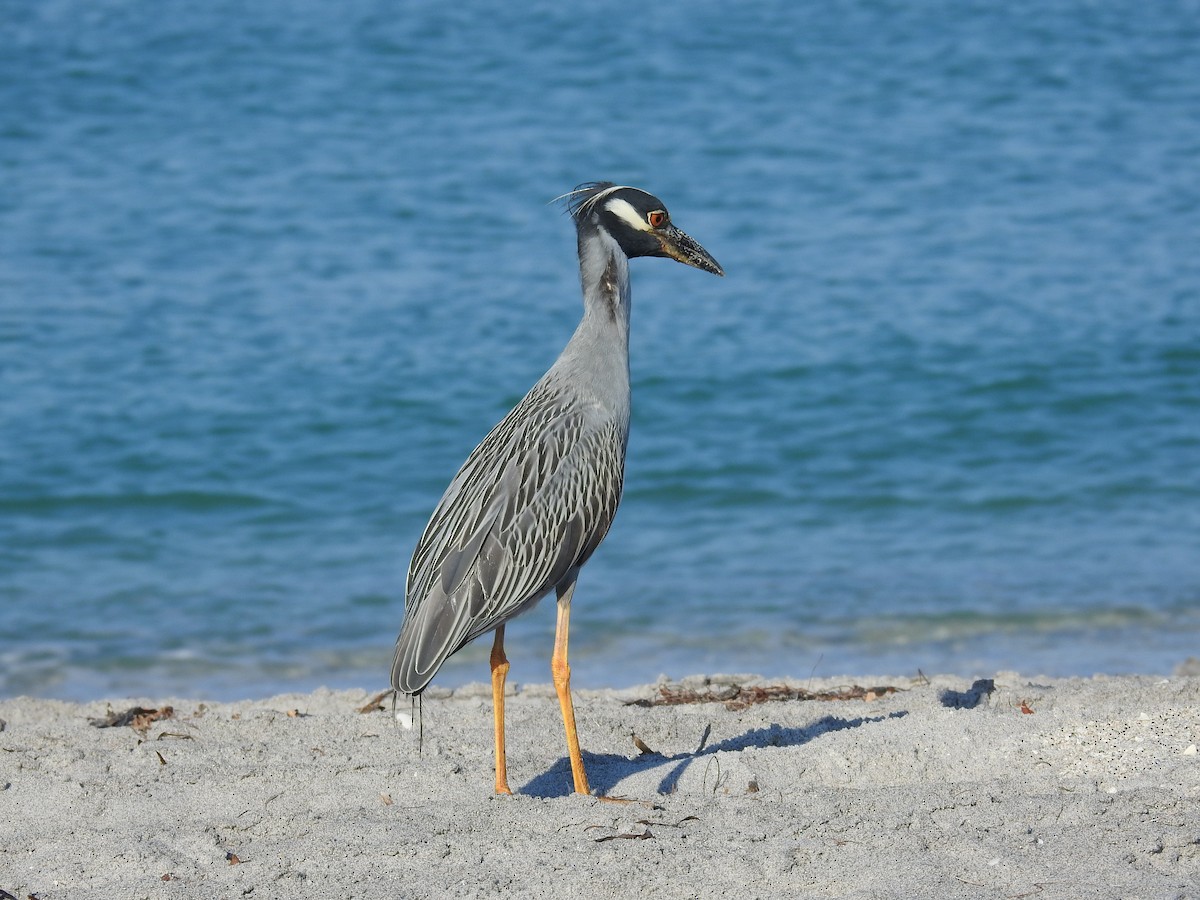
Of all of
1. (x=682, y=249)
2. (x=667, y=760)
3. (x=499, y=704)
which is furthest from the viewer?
(x=682, y=249)

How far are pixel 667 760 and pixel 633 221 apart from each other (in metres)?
2.04

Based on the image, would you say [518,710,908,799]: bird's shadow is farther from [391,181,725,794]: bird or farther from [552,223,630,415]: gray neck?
[552,223,630,415]: gray neck

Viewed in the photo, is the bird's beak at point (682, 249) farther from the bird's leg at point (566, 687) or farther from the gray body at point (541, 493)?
the bird's leg at point (566, 687)

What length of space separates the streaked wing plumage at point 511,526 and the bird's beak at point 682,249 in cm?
70

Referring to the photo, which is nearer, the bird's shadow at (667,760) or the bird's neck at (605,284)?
Result: the bird's shadow at (667,760)

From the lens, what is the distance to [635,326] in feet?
47.5

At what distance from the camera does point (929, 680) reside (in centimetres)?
728

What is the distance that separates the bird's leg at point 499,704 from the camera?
17.5ft

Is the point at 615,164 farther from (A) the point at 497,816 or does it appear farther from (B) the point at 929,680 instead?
(A) the point at 497,816

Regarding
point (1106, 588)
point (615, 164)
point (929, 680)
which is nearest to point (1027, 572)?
point (1106, 588)

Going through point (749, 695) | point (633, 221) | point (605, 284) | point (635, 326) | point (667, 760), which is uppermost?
point (633, 221)

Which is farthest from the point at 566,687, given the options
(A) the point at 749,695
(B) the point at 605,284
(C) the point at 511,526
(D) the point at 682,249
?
(D) the point at 682,249

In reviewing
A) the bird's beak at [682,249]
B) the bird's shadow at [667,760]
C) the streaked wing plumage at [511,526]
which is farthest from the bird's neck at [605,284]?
the bird's shadow at [667,760]

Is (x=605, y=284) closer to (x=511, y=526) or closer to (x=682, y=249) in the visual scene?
(x=682, y=249)
